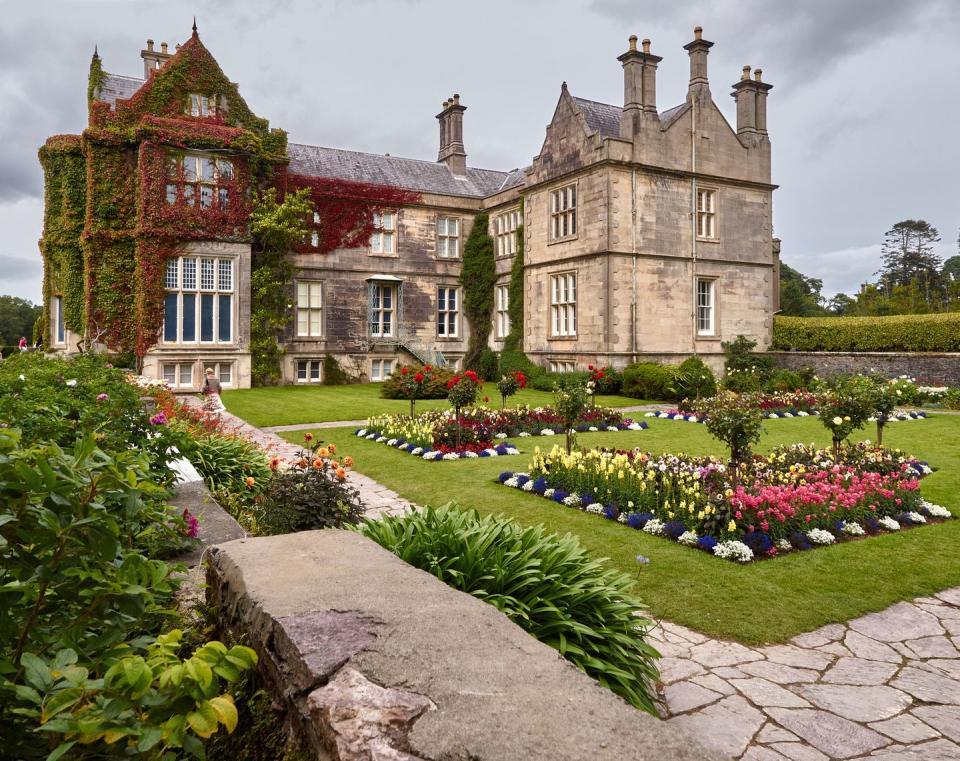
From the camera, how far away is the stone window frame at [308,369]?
1088 inches

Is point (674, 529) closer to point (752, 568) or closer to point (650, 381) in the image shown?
point (752, 568)

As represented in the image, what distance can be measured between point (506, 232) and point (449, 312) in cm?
427

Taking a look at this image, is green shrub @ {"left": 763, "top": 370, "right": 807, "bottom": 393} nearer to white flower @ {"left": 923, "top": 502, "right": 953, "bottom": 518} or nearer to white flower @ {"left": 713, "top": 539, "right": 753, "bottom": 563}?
white flower @ {"left": 923, "top": 502, "right": 953, "bottom": 518}

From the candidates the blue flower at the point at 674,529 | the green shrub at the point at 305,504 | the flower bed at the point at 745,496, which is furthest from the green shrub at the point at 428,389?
the green shrub at the point at 305,504

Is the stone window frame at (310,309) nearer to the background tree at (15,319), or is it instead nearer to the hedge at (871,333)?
the hedge at (871,333)

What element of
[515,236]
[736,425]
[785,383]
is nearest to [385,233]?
[515,236]

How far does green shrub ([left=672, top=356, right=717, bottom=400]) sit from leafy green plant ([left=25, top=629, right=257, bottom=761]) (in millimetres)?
18949

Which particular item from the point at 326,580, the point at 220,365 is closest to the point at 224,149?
the point at 220,365

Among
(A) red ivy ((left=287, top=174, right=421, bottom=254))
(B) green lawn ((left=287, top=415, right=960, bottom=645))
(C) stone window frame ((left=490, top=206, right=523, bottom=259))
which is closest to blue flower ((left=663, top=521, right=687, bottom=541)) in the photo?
(B) green lawn ((left=287, top=415, right=960, bottom=645))

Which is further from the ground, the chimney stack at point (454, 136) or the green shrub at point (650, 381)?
the chimney stack at point (454, 136)

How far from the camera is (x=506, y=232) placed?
29.7 metres

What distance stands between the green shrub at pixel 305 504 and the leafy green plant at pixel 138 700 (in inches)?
174

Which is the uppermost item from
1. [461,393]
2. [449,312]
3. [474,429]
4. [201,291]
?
[201,291]

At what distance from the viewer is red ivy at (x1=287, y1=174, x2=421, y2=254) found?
1093 inches
